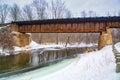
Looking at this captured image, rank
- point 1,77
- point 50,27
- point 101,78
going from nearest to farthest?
point 101,78 → point 1,77 → point 50,27

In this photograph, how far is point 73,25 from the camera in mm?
40844

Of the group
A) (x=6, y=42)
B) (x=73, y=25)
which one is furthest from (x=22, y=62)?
(x=73, y=25)

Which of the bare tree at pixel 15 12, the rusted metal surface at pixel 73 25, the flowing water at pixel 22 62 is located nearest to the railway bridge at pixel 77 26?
the rusted metal surface at pixel 73 25

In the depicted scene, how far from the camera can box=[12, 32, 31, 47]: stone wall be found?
45.1m

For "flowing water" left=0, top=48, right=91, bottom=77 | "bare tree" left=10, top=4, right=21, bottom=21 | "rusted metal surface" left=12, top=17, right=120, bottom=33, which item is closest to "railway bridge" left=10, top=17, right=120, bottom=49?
"rusted metal surface" left=12, top=17, right=120, bottom=33

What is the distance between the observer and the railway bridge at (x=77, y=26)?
123ft

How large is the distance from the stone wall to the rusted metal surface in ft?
5.58

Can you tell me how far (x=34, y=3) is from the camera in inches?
3457

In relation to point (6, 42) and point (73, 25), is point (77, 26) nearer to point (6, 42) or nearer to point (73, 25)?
point (73, 25)

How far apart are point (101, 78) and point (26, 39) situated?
41229mm

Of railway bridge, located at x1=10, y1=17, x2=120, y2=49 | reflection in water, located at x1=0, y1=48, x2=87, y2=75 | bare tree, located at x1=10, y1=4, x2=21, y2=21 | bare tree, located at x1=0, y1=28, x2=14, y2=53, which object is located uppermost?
bare tree, located at x1=10, y1=4, x2=21, y2=21

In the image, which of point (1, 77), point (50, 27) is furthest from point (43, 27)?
point (1, 77)

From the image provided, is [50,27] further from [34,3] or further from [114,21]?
[34,3]

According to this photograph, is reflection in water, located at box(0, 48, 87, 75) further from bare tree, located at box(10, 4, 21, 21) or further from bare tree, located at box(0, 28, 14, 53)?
bare tree, located at box(10, 4, 21, 21)
